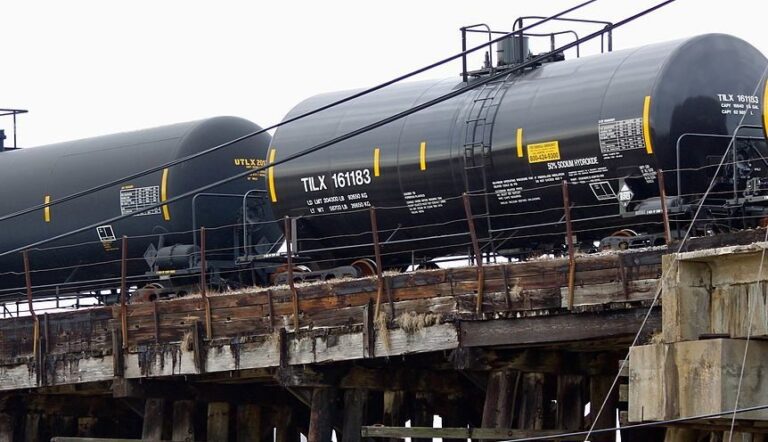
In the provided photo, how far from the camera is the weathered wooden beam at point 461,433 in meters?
21.8

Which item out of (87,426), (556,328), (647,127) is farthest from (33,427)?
(647,127)

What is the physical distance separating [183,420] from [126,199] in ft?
15.6

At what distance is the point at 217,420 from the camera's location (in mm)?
27344

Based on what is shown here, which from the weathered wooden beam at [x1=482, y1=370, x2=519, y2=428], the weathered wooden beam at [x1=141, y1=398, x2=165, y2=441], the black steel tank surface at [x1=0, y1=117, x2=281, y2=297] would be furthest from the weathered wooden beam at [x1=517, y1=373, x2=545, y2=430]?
the black steel tank surface at [x1=0, y1=117, x2=281, y2=297]

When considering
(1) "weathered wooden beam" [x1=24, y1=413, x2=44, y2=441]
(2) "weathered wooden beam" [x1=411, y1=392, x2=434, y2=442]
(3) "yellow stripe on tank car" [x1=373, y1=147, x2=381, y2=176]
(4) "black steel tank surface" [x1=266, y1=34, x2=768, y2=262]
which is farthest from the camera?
(1) "weathered wooden beam" [x1=24, y1=413, x2=44, y2=441]

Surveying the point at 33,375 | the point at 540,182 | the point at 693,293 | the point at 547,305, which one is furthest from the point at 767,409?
the point at 33,375

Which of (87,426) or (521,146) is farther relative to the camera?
(87,426)

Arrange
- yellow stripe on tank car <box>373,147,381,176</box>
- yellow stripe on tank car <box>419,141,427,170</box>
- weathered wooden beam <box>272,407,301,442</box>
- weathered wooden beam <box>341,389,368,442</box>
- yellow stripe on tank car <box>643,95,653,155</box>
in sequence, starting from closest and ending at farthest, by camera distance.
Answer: yellow stripe on tank car <box>643,95,653,155</box> → weathered wooden beam <box>341,389,368,442</box> → yellow stripe on tank car <box>419,141,427,170</box> → yellow stripe on tank car <box>373,147,381,176</box> → weathered wooden beam <box>272,407,301,442</box>

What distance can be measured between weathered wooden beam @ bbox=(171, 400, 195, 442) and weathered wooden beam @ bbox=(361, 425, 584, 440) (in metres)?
4.81

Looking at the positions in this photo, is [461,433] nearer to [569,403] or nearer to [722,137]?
[569,403]

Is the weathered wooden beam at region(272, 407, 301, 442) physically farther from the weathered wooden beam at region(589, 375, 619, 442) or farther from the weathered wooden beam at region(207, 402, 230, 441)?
the weathered wooden beam at region(589, 375, 619, 442)

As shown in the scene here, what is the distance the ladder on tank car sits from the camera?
2489 centimetres

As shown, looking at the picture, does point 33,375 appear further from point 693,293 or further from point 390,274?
point 693,293

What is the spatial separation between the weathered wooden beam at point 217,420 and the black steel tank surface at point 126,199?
2774mm
